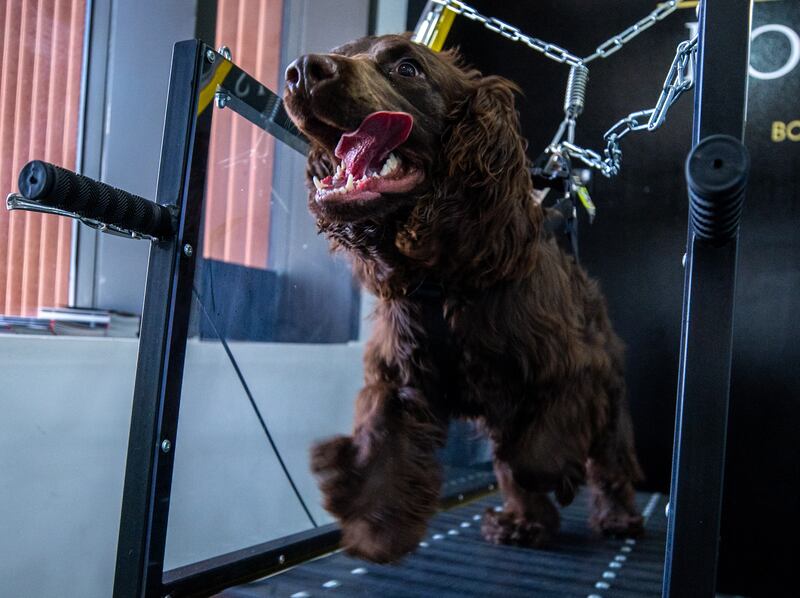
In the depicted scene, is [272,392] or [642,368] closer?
[272,392]

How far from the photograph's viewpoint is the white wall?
4.54ft

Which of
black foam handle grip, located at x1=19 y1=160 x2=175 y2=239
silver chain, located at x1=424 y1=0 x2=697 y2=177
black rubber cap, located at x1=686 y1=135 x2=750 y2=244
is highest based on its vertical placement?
silver chain, located at x1=424 y1=0 x2=697 y2=177

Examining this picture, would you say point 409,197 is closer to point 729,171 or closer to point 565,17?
point 729,171

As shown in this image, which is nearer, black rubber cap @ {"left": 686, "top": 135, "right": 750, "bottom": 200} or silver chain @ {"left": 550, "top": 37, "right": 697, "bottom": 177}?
black rubber cap @ {"left": 686, "top": 135, "right": 750, "bottom": 200}

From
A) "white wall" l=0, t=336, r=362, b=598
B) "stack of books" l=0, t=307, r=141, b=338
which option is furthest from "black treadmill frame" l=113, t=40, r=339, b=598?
"stack of books" l=0, t=307, r=141, b=338

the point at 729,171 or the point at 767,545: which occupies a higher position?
the point at 729,171

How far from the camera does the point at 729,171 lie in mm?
747

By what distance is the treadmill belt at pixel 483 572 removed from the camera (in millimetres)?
1454

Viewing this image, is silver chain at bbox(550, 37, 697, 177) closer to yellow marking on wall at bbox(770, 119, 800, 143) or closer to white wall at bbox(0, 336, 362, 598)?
white wall at bbox(0, 336, 362, 598)

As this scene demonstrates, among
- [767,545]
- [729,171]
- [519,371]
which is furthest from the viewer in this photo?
[767,545]

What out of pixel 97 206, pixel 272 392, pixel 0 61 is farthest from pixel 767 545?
pixel 0 61

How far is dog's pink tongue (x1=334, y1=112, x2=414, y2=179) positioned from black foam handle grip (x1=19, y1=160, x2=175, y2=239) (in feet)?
0.96

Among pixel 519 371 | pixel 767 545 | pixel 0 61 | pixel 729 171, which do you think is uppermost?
pixel 0 61

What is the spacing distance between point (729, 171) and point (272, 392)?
1466mm
